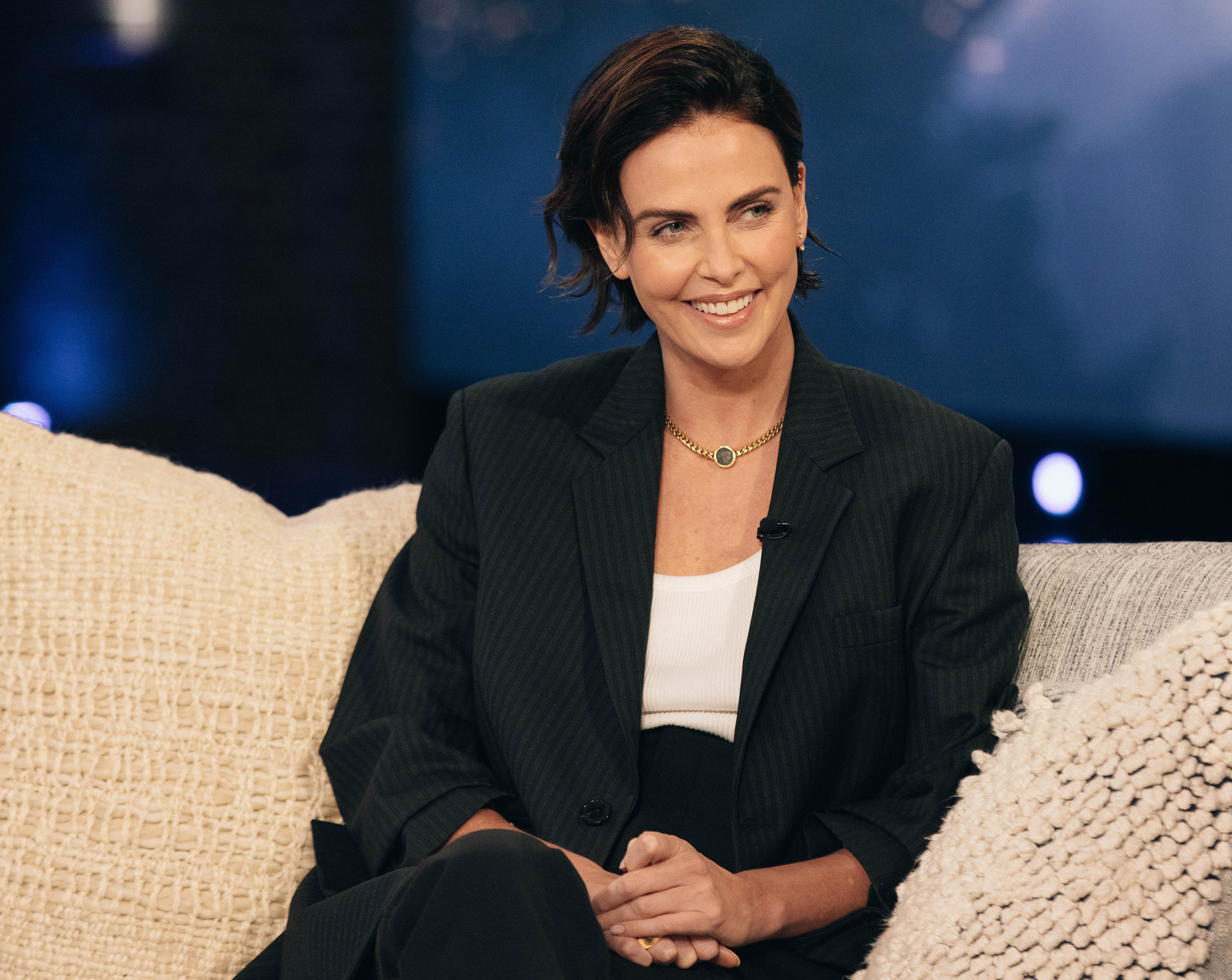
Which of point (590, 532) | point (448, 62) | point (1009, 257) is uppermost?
point (448, 62)

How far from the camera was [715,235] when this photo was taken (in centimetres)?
145

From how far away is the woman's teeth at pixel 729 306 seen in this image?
149 centimetres

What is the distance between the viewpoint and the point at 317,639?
1.59 m

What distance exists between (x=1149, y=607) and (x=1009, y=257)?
2194 millimetres

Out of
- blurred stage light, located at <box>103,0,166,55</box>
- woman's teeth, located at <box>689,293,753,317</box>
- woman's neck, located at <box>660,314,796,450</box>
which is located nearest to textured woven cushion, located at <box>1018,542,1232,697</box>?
woman's neck, located at <box>660,314,796,450</box>

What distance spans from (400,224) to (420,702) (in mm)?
2812

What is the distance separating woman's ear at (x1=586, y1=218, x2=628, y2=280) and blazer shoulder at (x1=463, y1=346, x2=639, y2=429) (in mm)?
142

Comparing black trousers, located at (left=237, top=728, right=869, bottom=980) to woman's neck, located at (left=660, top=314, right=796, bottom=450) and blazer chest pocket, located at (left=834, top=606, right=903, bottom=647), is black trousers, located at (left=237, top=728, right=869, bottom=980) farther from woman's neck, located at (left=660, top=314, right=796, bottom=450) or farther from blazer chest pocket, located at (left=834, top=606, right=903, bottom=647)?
woman's neck, located at (left=660, top=314, right=796, bottom=450)

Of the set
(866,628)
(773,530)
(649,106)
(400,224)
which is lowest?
(866,628)

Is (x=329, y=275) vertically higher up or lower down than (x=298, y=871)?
higher up

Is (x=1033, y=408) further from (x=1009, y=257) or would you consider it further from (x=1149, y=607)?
(x=1149, y=607)

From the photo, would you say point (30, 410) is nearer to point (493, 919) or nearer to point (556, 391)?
point (556, 391)

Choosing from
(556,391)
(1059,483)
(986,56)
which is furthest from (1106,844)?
(986,56)

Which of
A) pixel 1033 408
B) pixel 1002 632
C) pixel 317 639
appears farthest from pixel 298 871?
pixel 1033 408
